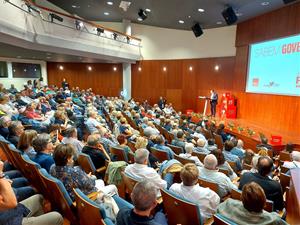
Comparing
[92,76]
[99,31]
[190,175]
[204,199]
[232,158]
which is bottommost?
[232,158]

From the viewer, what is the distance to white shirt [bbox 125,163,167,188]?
2649 millimetres

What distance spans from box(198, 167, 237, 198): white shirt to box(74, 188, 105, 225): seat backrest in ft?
Result: 4.61

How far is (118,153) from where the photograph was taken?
12.7 ft

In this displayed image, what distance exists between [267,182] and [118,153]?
2.13 m

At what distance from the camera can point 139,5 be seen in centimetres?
1031

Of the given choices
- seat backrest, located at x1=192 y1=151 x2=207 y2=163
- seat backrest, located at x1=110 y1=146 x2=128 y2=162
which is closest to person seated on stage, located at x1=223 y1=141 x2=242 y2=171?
seat backrest, located at x1=192 y1=151 x2=207 y2=163

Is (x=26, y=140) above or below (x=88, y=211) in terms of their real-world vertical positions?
above

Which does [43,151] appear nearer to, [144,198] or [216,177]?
[144,198]

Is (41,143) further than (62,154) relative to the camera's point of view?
Yes

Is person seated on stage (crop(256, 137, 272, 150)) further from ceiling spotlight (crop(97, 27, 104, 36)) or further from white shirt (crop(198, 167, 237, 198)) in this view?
ceiling spotlight (crop(97, 27, 104, 36))

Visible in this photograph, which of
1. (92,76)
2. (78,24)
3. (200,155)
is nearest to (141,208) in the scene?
(200,155)

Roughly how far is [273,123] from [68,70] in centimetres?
1283

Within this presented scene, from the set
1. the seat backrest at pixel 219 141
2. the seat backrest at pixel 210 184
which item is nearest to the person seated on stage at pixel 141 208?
the seat backrest at pixel 210 184

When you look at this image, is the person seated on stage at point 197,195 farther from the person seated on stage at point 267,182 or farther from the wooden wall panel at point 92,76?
the wooden wall panel at point 92,76
